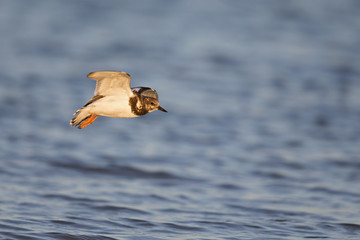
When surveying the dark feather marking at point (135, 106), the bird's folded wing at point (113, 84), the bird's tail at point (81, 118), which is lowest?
the bird's tail at point (81, 118)

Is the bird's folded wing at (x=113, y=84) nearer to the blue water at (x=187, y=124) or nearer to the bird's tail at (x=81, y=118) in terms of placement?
the bird's tail at (x=81, y=118)

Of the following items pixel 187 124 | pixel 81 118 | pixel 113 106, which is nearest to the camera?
pixel 113 106

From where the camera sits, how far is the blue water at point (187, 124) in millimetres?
7910

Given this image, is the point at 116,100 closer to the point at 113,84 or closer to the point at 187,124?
the point at 113,84

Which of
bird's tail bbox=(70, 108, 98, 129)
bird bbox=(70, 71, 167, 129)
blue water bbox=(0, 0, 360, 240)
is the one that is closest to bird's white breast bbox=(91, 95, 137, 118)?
bird bbox=(70, 71, 167, 129)

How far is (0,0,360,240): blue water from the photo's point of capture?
7910mm

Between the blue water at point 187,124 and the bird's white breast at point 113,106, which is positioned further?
the blue water at point 187,124

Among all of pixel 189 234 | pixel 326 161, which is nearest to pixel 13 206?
pixel 189 234

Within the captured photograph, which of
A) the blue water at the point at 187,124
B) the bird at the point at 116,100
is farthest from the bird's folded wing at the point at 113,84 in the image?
the blue water at the point at 187,124

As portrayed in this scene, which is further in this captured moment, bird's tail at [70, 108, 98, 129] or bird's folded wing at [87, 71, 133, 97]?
bird's tail at [70, 108, 98, 129]

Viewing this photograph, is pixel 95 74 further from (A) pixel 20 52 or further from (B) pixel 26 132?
(A) pixel 20 52

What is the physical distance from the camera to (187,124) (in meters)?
11.9

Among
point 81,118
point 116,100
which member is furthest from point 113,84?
point 81,118

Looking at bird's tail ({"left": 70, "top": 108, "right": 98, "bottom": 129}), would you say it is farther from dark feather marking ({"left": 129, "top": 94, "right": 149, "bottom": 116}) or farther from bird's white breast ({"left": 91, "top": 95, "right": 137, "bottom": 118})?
dark feather marking ({"left": 129, "top": 94, "right": 149, "bottom": 116})
